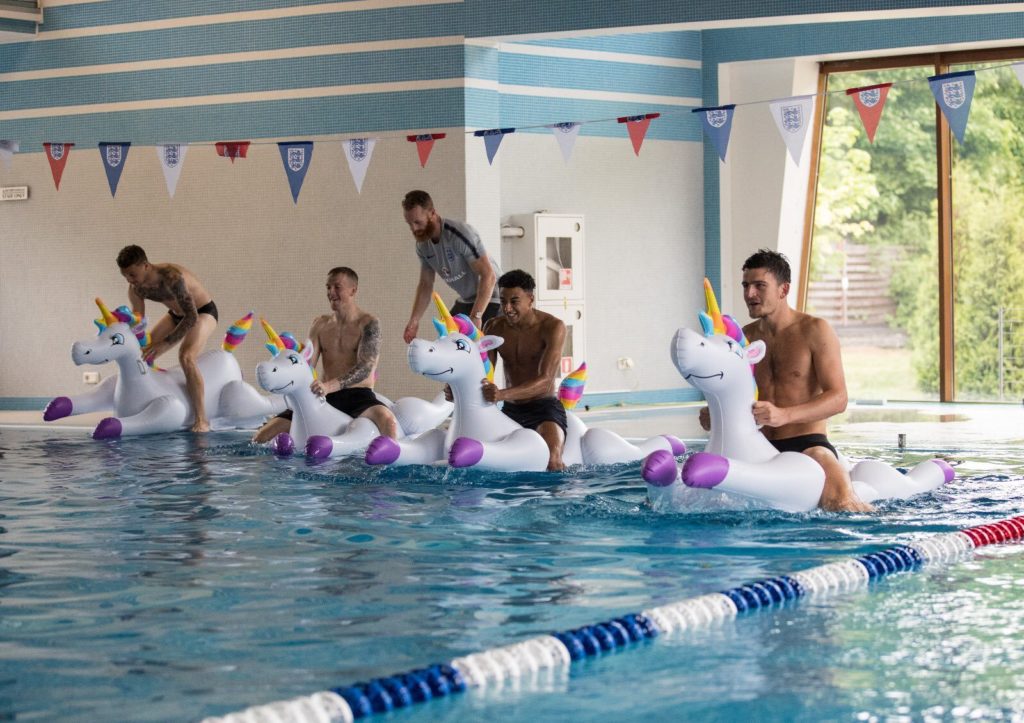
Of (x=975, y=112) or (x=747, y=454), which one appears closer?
(x=747, y=454)

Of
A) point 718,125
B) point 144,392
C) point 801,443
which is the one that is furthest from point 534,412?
point 144,392

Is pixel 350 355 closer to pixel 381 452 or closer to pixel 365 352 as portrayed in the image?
pixel 365 352

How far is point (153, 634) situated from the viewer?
4.43 metres

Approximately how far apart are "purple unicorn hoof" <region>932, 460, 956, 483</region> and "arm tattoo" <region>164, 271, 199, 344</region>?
604cm

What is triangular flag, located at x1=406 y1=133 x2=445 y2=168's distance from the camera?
11945mm

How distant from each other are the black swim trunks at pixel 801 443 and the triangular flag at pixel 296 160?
22.0ft

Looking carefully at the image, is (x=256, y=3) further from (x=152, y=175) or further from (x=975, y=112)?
(x=975, y=112)

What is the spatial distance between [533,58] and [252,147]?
2898mm

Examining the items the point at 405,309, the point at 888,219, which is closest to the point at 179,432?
the point at 405,309

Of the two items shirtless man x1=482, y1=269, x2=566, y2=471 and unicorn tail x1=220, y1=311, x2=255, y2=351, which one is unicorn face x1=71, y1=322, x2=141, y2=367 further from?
shirtless man x1=482, y1=269, x2=566, y2=471

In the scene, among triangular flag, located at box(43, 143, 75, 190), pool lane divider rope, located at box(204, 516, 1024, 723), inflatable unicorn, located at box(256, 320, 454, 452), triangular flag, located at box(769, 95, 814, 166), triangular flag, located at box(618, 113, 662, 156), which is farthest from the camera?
triangular flag, located at box(43, 143, 75, 190)

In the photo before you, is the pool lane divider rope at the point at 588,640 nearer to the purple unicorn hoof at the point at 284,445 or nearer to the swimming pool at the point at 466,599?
the swimming pool at the point at 466,599

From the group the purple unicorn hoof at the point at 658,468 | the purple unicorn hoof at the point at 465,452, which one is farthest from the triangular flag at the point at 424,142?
the purple unicorn hoof at the point at 658,468

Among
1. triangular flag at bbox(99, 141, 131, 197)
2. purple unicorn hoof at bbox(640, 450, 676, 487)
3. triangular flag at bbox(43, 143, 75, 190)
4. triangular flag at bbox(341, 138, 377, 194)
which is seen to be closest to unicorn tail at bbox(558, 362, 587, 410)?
purple unicorn hoof at bbox(640, 450, 676, 487)
